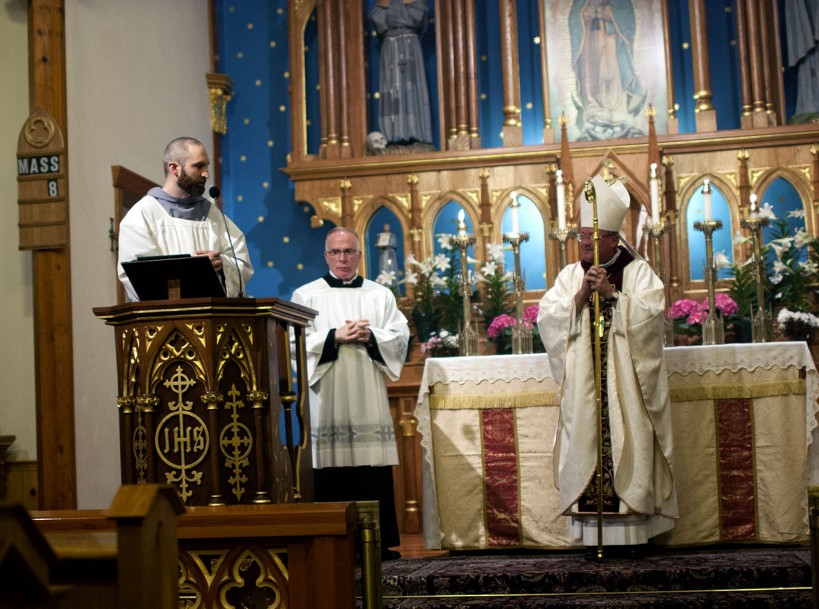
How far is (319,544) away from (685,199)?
543 cm

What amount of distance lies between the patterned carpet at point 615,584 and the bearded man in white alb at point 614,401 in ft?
0.94

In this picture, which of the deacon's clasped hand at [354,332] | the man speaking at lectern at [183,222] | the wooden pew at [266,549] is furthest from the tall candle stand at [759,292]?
the wooden pew at [266,549]

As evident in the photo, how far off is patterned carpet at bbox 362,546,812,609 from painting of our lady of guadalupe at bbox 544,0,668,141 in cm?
392

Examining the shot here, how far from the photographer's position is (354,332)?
5.99 m

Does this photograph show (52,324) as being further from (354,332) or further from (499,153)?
(499,153)

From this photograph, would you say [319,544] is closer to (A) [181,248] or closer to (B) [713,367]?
(A) [181,248]

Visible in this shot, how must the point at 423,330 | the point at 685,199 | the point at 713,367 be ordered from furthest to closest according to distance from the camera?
the point at 685,199, the point at 423,330, the point at 713,367

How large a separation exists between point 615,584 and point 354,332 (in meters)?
1.90

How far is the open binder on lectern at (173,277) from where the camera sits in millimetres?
4133

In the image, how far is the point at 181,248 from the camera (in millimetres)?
4887

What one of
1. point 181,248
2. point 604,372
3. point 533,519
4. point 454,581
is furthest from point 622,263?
point 181,248

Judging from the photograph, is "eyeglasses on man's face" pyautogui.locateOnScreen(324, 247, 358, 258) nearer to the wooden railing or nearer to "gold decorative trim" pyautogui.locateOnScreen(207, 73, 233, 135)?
the wooden railing

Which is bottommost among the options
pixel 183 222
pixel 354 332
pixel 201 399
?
pixel 201 399

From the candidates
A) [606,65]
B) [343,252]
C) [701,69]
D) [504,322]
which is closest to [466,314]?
[504,322]
